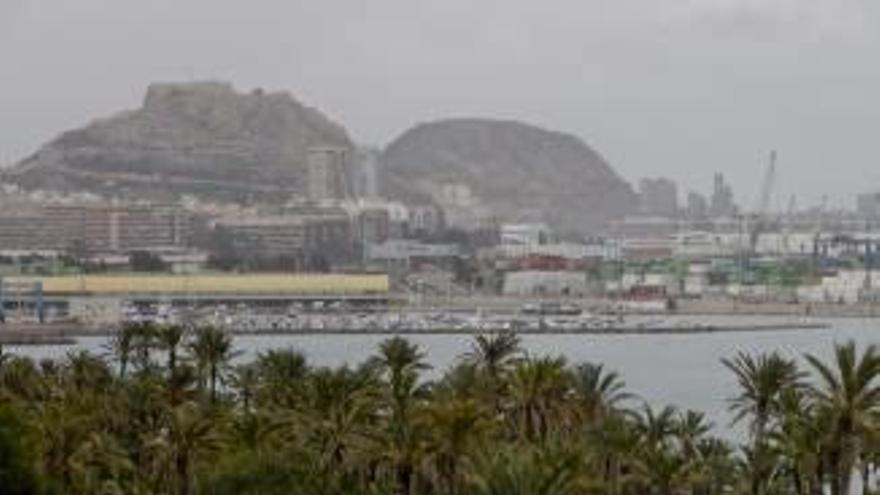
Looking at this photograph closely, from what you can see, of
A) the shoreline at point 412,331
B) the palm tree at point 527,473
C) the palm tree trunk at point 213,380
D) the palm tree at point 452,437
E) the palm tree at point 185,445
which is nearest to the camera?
the palm tree at point 527,473

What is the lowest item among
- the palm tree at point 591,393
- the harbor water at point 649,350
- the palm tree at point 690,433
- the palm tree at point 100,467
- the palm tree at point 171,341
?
the harbor water at point 649,350

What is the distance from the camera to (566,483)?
25188 mm

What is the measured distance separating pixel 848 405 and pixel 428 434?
6.01 m

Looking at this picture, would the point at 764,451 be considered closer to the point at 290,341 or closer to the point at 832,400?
the point at 832,400

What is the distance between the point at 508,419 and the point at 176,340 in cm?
1361

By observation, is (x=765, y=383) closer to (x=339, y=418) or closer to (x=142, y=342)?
(x=339, y=418)

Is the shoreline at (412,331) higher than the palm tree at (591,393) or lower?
lower

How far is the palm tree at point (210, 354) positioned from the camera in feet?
→ 161

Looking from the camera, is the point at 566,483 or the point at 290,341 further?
the point at 290,341

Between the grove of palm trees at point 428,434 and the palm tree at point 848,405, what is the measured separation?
22 millimetres

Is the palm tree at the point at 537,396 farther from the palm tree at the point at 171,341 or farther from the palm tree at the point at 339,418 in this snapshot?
the palm tree at the point at 171,341

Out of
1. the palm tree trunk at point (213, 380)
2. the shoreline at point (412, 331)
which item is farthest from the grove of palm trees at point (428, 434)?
the shoreline at point (412, 331)

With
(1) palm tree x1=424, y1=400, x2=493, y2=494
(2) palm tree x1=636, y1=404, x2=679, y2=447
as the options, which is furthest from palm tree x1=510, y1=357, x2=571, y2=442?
(1) palm tree x1=424, y1=400, x2=493, y2=494

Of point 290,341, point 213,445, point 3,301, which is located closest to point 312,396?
point 213,445
